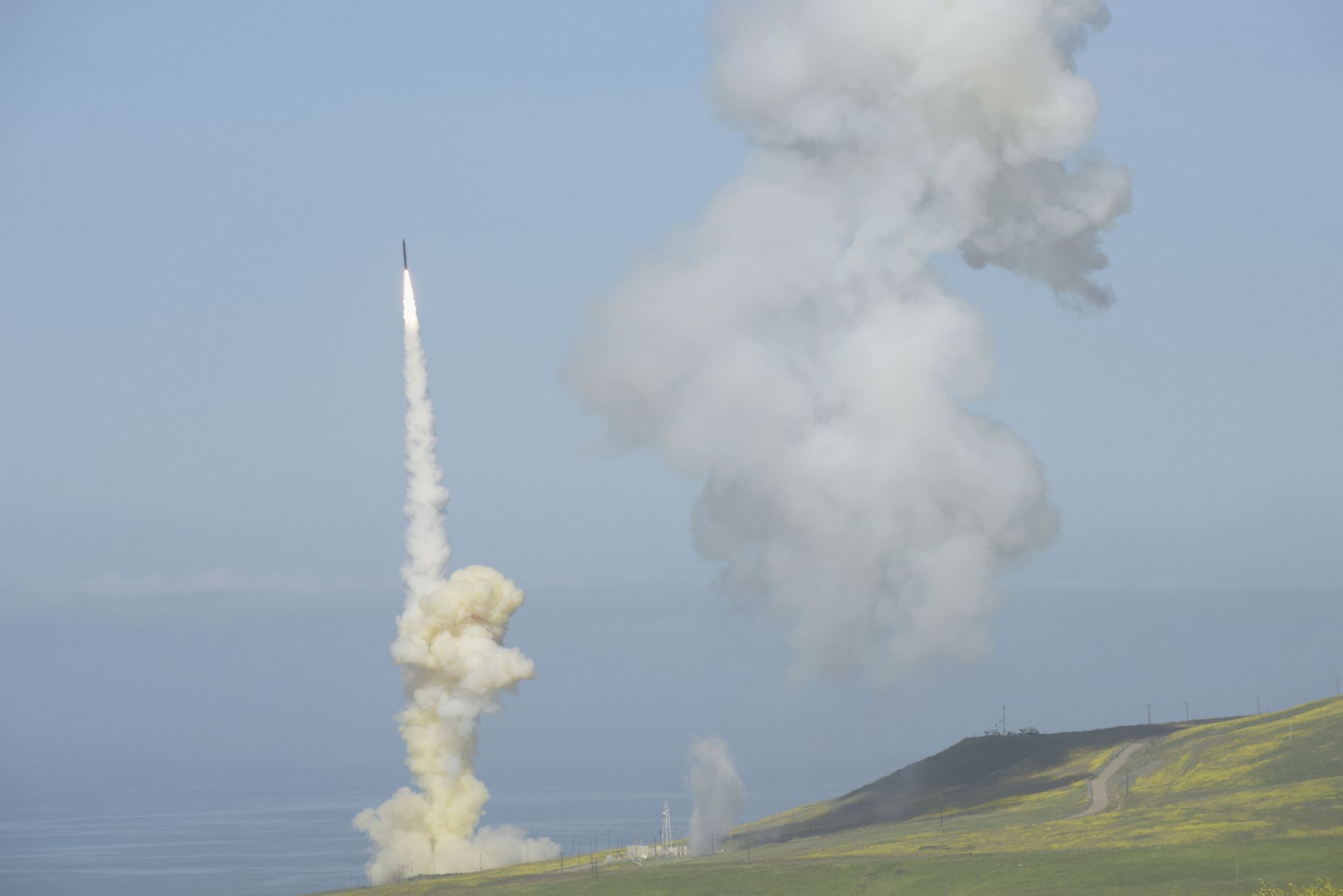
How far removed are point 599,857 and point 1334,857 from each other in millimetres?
78253

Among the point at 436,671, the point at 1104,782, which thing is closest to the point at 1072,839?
the point at 1104,782

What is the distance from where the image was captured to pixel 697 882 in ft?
463

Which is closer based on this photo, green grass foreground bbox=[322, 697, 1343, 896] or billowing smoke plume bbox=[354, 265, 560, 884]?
green grass foreground bbox=[322, 697, 1343, 896]

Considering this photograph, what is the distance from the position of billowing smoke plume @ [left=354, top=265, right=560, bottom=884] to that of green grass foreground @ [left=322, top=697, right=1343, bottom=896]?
6329mm

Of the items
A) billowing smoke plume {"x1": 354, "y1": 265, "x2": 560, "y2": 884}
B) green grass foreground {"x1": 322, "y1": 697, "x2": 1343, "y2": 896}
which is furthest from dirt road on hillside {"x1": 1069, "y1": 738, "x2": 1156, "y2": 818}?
billowing smoke plume {"x1": 354, "y1": 265, "x2": 560, "y2": 884}

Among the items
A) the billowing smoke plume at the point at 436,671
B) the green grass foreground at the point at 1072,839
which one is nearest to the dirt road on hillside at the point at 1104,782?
the green grass foreground at the point at 1072,839

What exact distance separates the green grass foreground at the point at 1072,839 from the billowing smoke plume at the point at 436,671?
20.8 feet

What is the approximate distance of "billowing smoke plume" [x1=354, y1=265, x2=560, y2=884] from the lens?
15725cm

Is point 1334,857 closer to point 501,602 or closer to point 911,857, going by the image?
point 911,857

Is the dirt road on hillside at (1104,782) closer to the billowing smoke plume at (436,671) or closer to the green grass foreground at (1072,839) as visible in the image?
the green grass foreground at (1072,839)

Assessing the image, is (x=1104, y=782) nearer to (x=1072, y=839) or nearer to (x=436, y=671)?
(x=1072, y=839)

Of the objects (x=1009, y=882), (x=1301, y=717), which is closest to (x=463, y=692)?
(x=1009, y=882)

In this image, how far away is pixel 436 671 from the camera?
15888cm

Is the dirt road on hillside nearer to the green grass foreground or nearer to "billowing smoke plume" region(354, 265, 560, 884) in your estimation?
the green grass foreground
